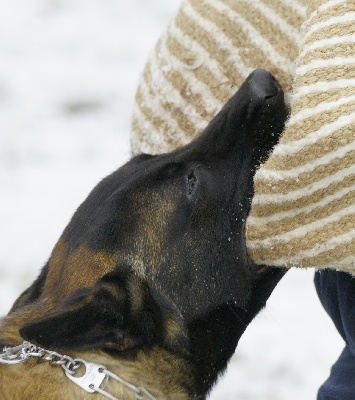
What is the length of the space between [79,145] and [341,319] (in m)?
3.68

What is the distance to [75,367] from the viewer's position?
9.47 feet

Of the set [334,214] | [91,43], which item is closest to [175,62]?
[334,214]

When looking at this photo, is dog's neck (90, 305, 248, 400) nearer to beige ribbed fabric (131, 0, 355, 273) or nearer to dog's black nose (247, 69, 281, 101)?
beige ribbed fabric (131, 0, 355, 273)

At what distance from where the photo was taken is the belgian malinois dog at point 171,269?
→ 2.94 metres

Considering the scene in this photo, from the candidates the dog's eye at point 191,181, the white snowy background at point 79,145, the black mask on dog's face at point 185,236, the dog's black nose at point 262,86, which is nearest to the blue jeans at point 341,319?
the black mask on dog's face at point 185,236

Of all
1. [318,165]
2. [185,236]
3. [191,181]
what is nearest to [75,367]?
[185,236]

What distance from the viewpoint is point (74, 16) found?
756 cm

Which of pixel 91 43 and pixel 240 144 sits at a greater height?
pixel 91 43

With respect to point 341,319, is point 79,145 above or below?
above

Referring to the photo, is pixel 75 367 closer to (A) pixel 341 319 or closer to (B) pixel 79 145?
(A) pixel 341 319

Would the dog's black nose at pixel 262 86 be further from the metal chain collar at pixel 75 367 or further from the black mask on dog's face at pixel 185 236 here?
the metal chain collar at pixel 75 367

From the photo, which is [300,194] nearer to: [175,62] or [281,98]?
[281,98]

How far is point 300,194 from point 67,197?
349 centimetres

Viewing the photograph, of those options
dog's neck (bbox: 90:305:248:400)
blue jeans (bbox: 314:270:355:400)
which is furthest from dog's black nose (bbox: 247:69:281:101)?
dog's neck (bbox: 90:305:248:400)
